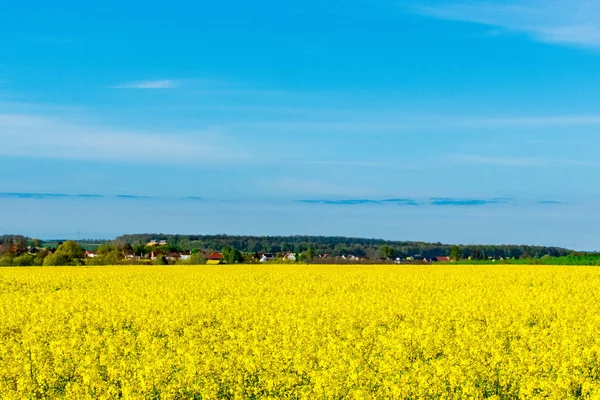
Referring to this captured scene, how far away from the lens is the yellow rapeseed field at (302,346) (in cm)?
1167

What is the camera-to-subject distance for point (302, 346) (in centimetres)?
1510

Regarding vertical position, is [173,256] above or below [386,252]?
below

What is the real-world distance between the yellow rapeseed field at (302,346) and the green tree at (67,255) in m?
44.0

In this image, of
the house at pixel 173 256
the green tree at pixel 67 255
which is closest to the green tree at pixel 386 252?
the house at pixel 173 256

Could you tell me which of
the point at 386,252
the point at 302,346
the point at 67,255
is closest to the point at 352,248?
the point at 386,252

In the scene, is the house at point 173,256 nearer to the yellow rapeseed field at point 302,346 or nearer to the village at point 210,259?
the village at point 210,259

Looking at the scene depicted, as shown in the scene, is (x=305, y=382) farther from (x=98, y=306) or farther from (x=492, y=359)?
(x=98, y=306)

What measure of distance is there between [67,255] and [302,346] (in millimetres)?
60432

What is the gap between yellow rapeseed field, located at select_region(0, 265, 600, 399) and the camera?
38.3ft

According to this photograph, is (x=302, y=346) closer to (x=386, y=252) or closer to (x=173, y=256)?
(x=173, y=256)

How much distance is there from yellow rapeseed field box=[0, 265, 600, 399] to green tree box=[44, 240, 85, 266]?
4405 cm

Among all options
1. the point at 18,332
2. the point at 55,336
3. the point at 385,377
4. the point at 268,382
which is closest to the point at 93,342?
the point at 55,336

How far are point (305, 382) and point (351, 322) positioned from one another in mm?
6926

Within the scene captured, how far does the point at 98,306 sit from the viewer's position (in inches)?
900
